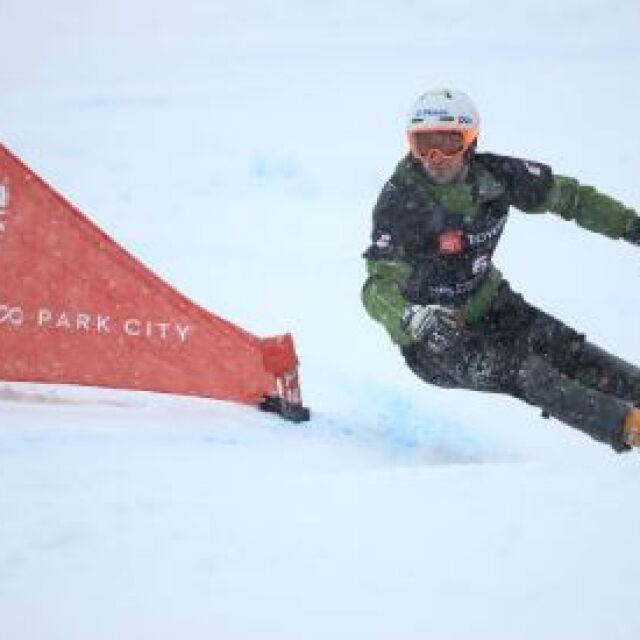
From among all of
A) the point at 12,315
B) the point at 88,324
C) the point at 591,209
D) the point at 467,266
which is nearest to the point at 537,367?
the point at 467,266

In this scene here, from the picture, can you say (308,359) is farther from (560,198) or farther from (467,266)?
(560,198)

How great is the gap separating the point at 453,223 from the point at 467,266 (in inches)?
7.7

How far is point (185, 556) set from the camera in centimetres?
396

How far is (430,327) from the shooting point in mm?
4164

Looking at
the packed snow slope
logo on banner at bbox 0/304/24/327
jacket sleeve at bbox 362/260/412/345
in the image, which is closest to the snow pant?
jacket sleeve at bbox 362/260/412/345

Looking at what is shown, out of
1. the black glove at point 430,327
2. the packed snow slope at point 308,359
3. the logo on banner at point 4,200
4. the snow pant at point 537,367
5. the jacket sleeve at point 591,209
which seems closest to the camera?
the packed snow slope at point 308,359

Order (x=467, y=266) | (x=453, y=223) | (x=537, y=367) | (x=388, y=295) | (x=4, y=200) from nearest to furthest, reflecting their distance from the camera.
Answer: (x=537, y=367), (x=388, y=295), (x=453, y=223), (x=467, y=266), (x=4, y=200)

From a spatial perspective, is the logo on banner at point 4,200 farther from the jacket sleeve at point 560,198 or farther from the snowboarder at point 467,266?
the jacket sleeve at point 560,198

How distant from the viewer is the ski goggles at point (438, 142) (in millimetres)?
4336

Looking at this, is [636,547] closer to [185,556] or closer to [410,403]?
[185,556]

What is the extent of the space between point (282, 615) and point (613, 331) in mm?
3234

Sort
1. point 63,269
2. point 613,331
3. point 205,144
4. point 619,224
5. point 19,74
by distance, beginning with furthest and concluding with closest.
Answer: point 19,74 < point 205,144 < point 613,331 < point 63,269 < point 619,224

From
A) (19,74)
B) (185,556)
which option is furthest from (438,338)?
(19,74)

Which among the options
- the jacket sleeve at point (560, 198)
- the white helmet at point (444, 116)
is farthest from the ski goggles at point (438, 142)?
the jacket sleeve at point (560, 198)
